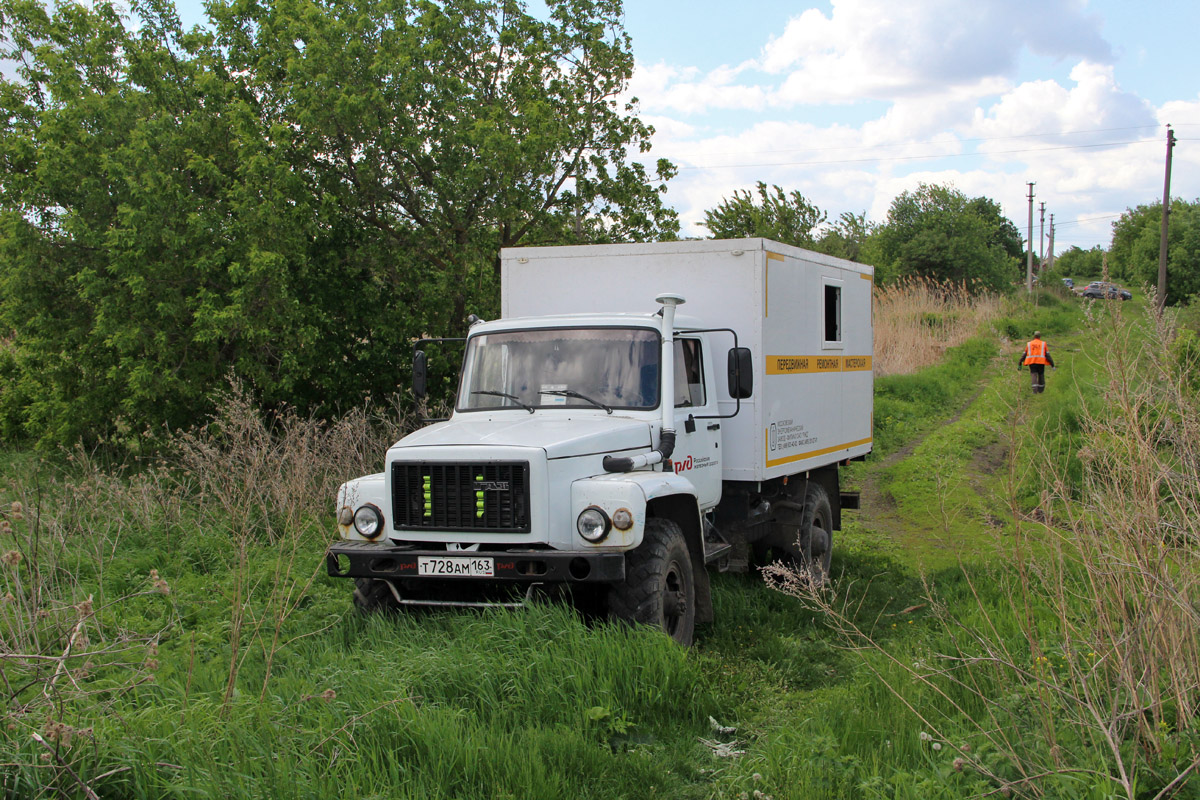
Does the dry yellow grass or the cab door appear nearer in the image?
the cab door

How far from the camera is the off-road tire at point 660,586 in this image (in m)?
5.94

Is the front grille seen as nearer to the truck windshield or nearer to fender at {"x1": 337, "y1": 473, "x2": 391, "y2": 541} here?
fender at {"x1": 337, "y1": 473, "x2": 391, "y2": 541}

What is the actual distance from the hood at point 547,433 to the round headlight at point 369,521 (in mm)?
461

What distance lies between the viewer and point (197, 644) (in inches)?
238

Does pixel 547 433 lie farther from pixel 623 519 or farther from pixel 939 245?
pixel 939 245

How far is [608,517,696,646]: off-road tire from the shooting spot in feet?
19.5

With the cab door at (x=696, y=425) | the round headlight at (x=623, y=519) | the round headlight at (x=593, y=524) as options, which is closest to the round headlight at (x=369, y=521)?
the round headlight at (x=593, y=524)

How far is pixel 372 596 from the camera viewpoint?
6379 mm

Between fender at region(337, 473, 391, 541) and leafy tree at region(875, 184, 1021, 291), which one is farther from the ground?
leafy tree at region(875, 184, 1021, 291)

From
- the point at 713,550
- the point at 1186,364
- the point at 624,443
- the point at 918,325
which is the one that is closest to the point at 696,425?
the point at 713,550

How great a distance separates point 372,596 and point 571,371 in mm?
2080

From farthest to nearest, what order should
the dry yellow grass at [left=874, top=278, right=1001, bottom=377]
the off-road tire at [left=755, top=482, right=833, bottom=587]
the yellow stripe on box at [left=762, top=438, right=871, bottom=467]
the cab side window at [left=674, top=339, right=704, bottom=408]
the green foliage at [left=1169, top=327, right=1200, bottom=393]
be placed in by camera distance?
the dry yellow grass at [left=874, top=278, right=1001, bottom=377] → the off-road tire at [left=755, top=482, right=833, bottom=587] → the yellow stripe on box at [left=762, top=438, right=871, bottom=467] → the cab side window at [left=674, top=339, right=704, bottom=408] → the green foliage at [left=1169, top=327, right=1200, bottom=393]

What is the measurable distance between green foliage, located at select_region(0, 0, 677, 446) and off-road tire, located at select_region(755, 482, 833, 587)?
6.02m

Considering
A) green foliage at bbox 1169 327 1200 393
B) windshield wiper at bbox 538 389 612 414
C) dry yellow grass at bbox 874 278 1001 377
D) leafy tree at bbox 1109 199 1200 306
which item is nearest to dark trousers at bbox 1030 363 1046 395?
dry yellow grass at bbox 874 278 1001 377
